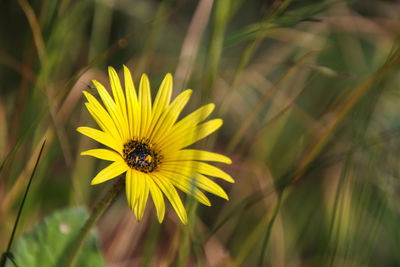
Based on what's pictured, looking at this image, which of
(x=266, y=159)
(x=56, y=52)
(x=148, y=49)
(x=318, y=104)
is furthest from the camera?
(x=318, y=104)

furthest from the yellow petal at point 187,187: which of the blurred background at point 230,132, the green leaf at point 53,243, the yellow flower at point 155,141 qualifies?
the green leaf at point 53,243

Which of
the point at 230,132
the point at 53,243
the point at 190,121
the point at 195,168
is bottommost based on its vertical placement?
the point at 53,243

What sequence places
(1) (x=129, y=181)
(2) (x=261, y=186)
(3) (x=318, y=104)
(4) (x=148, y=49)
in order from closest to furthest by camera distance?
(1) (x=129, y=181) < (4) (x=148, y=49) < (2) (x=261, y=186) < (3) (x=318, y=104)

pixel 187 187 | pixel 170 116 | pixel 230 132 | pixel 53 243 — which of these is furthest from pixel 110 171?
pixel 230 132

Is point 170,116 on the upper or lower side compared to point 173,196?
upper

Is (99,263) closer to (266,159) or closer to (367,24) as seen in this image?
(266,159)

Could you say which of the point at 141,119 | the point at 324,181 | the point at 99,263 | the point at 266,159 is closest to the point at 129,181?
the point at 141,119

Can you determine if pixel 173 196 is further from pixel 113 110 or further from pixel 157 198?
pixel 113 110
